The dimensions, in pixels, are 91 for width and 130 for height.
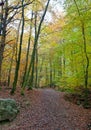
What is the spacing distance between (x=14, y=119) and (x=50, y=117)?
212 cm

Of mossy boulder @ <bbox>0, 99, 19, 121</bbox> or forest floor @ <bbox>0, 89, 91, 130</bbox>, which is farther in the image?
mossy boulder @ <bbox>0, 99, 19, 121</bbox>

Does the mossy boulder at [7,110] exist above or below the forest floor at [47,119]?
above

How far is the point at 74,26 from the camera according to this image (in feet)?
55.7

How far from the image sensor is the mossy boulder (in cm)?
1147

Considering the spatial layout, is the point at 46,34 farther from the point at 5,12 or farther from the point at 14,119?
the point at 14,119

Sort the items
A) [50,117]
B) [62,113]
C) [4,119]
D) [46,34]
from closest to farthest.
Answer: [4,119] → [50,117] → [62,113] → [46,34]

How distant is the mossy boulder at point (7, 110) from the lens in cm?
1147

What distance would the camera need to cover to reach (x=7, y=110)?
11922 millimetres

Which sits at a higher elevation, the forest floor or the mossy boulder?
the mossy boulder

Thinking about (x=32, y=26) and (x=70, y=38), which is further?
(x=32, y=26)

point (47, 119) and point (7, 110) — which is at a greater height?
point (7, 110)

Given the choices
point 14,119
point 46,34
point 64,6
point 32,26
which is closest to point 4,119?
point 14,119

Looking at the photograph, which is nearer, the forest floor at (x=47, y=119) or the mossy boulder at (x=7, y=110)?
the forest floor at (x=47, y=119)

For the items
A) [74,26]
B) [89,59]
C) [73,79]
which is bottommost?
[73,79]
